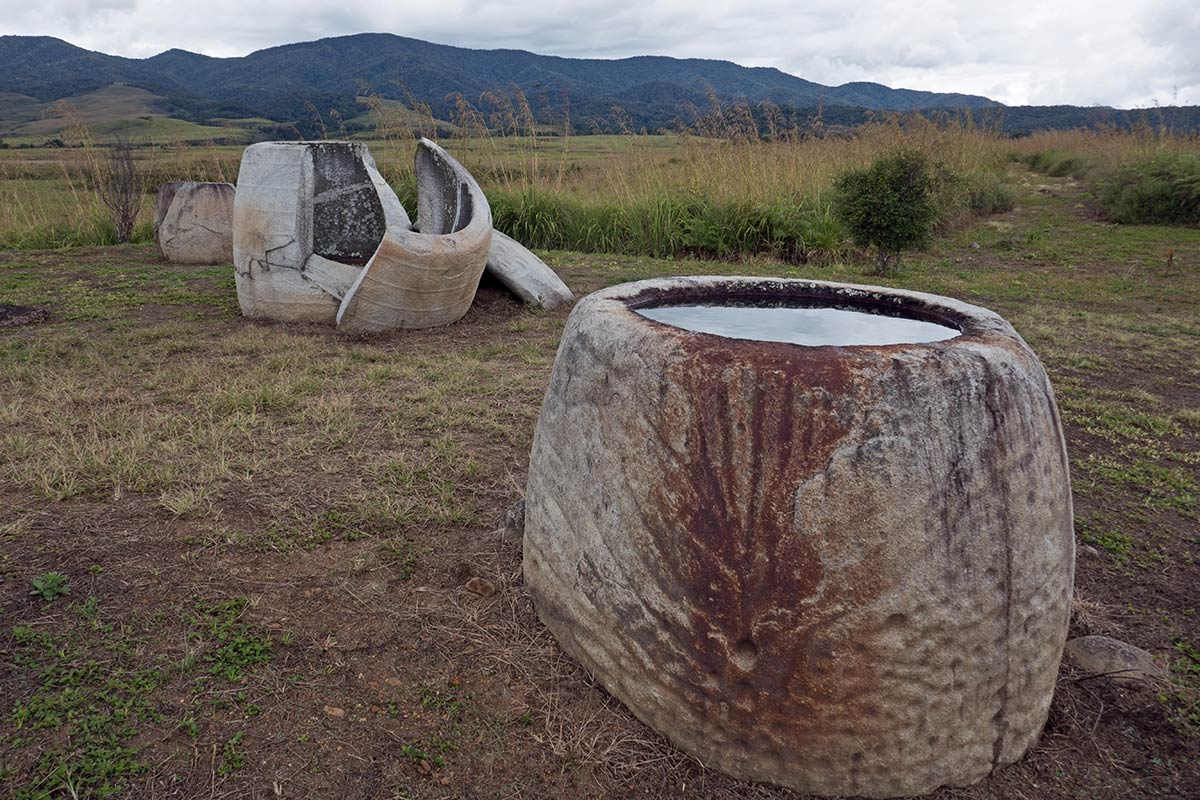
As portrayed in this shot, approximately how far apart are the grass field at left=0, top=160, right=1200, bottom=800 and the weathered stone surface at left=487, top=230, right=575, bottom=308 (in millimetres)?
1292

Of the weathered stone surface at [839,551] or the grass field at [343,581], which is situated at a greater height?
the weathered stone surface at [839,551]

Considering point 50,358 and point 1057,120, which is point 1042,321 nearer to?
point 50,358

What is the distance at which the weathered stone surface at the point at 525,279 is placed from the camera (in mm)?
6957

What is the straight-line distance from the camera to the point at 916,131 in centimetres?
1328

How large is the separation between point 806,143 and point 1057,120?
35.7 metres

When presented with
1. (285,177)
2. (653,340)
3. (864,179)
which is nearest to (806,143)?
(864,179)

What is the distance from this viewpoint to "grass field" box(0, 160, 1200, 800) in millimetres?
2002

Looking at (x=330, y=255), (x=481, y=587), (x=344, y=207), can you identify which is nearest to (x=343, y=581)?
(x=481, y=587)

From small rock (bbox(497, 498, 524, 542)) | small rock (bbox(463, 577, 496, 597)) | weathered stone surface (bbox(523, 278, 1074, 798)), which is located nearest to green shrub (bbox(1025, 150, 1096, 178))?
small rock (bbox(497, 498, 524, 542))

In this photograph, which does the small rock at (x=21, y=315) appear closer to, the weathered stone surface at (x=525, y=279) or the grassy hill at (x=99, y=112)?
the weathered stone surface at (x=525, y=279)

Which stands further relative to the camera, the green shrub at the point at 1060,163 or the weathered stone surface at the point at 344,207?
the green shrub at the point at 1060,163

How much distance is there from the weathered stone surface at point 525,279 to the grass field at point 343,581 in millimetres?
1292

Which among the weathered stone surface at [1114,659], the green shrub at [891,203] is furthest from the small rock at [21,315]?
the green shrub at [891,203]

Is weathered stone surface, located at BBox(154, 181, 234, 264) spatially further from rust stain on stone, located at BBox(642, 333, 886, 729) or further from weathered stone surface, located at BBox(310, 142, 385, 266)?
rust stain on stone, located at BBox(642, 333, 886, 729)
